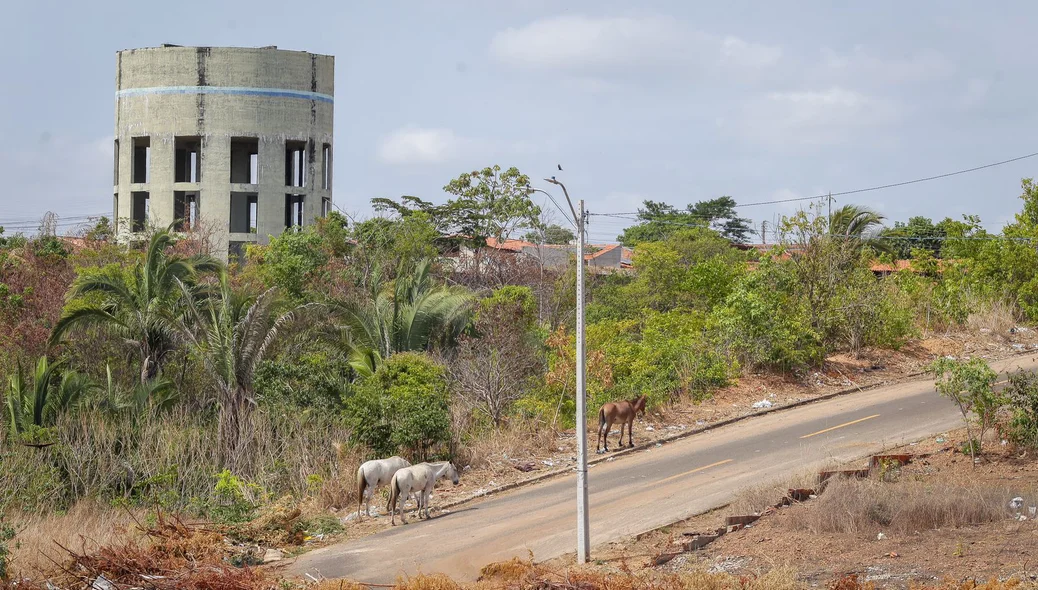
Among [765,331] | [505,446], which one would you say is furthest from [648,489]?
[765,331]

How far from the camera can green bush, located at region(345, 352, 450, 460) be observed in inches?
934

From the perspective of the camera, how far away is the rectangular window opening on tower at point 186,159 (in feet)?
195

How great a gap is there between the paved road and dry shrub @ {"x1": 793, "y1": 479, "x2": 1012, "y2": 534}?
128 inches

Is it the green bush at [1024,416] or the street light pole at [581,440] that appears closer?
the street light pole at [581,440]

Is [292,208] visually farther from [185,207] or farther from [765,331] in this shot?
[765,331]

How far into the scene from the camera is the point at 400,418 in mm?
24062

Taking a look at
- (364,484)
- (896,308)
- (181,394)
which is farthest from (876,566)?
(896,308)

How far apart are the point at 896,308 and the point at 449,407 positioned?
768 inches

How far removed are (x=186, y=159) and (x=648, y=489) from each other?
47.7 meters

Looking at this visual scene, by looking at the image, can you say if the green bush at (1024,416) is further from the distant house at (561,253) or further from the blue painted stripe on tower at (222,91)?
the blue painted stripe on tower at (222,91)

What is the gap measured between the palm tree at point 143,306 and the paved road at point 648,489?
516 inches

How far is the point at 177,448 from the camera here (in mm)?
25859

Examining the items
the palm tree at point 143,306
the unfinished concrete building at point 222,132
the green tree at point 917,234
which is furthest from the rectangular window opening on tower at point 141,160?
the green tree at point 917,234

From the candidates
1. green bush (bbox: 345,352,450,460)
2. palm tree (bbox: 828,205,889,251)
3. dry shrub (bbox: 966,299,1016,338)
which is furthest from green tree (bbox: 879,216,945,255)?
green bush (bbox: 345,352,450,460)
